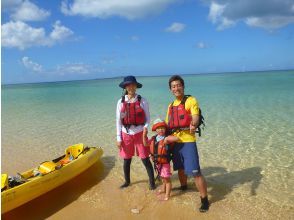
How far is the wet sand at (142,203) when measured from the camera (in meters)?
4.54

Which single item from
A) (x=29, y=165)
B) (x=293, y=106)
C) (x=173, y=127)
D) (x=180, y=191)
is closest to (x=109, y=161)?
(x=29, y=165)

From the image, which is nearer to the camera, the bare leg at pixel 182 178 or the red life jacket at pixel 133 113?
the red life jacket at pixel 133 113

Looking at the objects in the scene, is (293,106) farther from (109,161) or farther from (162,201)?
(162,201)

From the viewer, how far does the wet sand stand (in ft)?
14.9

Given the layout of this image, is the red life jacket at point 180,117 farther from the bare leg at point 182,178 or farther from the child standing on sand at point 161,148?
the bare leg at point 182,178

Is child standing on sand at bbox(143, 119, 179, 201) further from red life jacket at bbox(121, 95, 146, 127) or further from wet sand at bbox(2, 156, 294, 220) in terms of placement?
wet sand at bbox(2, 156, 294, 220)

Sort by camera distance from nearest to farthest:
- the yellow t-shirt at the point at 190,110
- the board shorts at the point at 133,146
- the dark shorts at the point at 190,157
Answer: the yellow t-shirt at the point at 190,110
the dark shorts at the point at 190,157
the board shorts at the point at 133,146

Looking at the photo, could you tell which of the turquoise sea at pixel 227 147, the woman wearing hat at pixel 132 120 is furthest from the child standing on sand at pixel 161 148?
the turquoise sea at pixel 227 147

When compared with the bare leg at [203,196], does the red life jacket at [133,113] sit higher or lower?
higher

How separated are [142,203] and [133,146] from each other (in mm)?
890

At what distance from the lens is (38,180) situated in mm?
4859

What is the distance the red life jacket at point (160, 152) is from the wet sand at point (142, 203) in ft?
2.25

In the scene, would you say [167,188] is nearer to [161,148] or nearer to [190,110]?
[161,148]

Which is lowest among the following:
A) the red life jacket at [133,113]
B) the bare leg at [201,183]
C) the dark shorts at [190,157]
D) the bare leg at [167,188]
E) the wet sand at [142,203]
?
the wet sand at [142,203]
